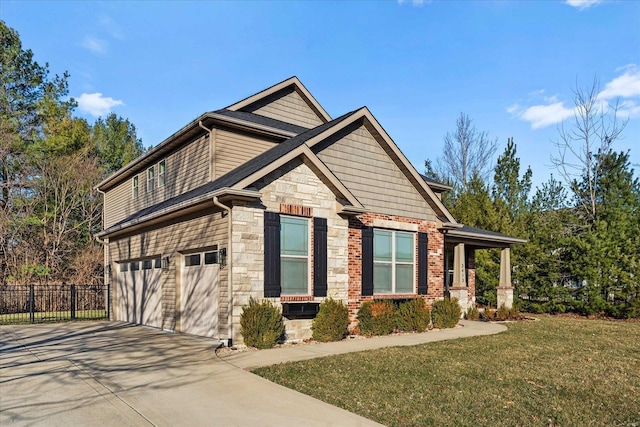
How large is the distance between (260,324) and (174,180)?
7.09m

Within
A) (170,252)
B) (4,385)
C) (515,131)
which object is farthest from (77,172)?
(515,131)

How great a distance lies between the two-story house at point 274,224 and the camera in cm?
1093

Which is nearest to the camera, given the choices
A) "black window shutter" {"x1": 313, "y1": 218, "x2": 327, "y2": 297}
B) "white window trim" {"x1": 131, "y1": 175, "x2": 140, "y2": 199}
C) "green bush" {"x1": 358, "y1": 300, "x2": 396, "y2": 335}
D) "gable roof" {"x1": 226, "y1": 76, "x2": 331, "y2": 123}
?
"black window shutter" {"x1": 313, "y1": 218, "x2": 327, "y2": 297}

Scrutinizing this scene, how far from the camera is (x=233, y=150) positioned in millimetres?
13922

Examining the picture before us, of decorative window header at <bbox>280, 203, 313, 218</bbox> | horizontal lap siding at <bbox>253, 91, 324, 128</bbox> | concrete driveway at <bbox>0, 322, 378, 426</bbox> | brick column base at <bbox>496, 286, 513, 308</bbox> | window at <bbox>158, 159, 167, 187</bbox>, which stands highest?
horizontal lap siding at <bbox>253, 91, 324, 128</bbox>

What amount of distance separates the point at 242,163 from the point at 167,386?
25.8ft

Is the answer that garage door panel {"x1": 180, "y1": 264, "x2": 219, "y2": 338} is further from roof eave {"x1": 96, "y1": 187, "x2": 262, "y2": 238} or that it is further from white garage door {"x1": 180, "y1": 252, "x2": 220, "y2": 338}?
roof eave {"x1": 96, "y1": 187, "x2": 262, "y2": 238}

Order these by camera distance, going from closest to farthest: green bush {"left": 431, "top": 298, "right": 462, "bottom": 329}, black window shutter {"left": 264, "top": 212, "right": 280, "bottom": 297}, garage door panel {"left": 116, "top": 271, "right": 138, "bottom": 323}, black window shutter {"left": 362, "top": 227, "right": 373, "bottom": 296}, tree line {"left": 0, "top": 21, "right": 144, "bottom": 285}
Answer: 1. black window shutter {"left": 264, "top": 212, "right": 280, "bottom": 297}
2. black window shutter {"left": 362, "top": 227, "right": 373, "bottom": 296}
3. green bush {"left": 431, "top": 298, "right": 462, "bottom": 329}
4. garage door panel {"left": 116, "top": 271, "right": 138, "bottom": 323}
5. tree line {"left": 0, "top": 21, "right": 144, "bottom": 285}

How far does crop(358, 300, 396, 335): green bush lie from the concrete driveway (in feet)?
13.4

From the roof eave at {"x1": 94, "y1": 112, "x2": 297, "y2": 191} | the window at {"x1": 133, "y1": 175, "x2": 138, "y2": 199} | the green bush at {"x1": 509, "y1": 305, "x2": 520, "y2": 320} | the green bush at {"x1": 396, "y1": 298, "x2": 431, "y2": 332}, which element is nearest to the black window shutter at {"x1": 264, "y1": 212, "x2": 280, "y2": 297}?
the roof eave at {"x1": 94, "y1": 112, "x2": 297, "y2": 191}

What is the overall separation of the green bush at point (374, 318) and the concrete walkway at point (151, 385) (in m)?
0.82

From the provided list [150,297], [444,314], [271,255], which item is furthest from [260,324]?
[444,314]

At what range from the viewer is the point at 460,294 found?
732 inches

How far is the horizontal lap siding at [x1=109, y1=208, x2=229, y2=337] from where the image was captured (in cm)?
1085
